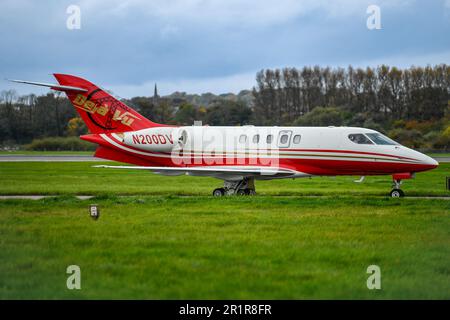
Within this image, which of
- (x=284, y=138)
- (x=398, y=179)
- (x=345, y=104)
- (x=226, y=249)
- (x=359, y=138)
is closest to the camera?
(x=226, y=249)

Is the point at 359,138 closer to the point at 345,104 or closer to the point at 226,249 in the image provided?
the point at 226,249

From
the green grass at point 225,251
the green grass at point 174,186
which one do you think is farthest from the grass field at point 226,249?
the green grass at point 174,186

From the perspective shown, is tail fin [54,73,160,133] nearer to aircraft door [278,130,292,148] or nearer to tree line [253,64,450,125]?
aircraft door [278,130,292,148]

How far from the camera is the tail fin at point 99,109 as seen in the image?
25797mm

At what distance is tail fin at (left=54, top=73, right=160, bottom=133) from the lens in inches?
1016

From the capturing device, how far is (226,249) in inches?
464

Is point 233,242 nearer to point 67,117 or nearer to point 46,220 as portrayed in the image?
point 46,220

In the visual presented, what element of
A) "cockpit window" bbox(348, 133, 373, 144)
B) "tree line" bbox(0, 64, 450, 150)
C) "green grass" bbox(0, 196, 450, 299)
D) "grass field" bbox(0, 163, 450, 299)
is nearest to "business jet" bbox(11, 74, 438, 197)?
"cockpit window" bbox(348, 133, 373, 144)

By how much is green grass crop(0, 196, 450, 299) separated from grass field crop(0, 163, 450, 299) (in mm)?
20

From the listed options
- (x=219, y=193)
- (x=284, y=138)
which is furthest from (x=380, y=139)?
(x=219, y=193)

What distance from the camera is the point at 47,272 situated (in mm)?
10070

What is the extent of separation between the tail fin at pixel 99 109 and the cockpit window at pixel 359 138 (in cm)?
847

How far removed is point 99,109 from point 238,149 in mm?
6132

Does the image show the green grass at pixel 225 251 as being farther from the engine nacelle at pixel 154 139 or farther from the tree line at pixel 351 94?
the tree line at pixel 351 94
